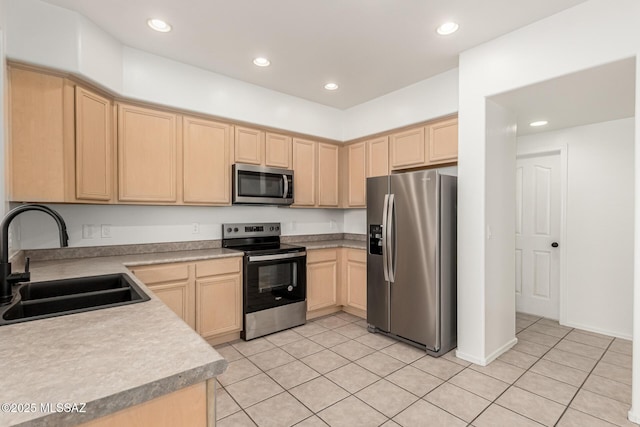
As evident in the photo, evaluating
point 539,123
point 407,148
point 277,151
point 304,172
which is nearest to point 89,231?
point 277,151

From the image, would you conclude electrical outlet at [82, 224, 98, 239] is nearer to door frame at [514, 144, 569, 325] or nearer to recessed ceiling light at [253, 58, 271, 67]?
recessed ceiling light at [253, 58, 271, 67]

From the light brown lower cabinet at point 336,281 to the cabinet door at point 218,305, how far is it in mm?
925

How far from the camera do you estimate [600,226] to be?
345 cm

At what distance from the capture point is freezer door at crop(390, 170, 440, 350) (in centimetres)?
286

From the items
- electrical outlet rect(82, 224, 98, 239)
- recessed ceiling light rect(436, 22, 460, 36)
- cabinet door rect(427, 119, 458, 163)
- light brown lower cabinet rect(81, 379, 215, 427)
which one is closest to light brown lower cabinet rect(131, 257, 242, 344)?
electrical outlet rect(82, 224, 98, 239)

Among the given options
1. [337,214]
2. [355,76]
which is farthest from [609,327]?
[355,76]

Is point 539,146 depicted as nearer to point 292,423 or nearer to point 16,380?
point 292,423

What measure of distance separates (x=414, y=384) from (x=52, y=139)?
3.26m

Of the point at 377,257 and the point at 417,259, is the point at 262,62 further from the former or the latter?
the point at 417,259

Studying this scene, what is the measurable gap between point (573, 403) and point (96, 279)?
→ 3281 millimetres

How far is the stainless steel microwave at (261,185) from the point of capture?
3408 mm

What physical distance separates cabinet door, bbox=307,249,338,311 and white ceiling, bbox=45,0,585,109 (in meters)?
2.07

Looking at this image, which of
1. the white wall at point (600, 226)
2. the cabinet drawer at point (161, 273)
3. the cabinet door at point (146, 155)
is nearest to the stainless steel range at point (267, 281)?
the cabinet drawer at point (161, 273)

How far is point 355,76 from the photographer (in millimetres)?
3354
